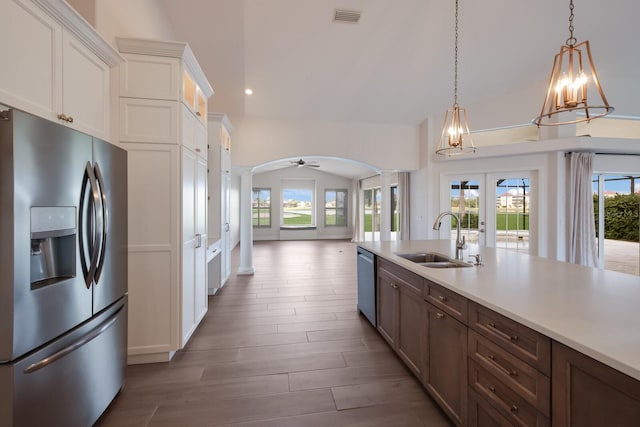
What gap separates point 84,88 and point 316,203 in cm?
905

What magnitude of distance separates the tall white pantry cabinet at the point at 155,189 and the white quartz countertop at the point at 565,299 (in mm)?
1875

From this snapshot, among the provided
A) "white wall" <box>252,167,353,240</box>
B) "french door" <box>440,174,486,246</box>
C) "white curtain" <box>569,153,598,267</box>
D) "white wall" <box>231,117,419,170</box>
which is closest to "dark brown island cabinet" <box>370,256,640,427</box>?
"white wall" <box>231,117,419,170</box>

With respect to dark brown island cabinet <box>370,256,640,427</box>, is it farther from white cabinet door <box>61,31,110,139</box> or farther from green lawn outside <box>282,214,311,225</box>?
green lawn outside <box>282,214,311,225</box>

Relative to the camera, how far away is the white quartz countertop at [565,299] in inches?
34.8

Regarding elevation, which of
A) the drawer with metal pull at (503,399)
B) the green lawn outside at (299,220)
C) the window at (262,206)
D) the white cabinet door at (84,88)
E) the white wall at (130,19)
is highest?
the white wall at (130,19)

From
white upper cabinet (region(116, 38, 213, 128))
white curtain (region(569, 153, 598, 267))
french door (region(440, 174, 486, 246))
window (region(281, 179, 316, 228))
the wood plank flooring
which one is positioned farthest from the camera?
window (region(281, 179, 316, 228))

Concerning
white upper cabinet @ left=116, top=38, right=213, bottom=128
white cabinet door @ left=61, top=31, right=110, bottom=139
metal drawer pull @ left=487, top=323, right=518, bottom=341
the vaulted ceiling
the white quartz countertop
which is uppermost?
the vaulted ceiling

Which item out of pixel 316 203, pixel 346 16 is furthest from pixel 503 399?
pixel 316 203

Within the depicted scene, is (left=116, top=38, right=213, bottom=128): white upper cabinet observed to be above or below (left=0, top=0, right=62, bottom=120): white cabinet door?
above

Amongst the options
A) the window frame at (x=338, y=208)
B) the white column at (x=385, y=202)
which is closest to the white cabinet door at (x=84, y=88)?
the white column at (x=385, y=202)

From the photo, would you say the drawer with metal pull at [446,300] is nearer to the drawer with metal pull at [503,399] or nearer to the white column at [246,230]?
the drawer with metal pull at [503,399]

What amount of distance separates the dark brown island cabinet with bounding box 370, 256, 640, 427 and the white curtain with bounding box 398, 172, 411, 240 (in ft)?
14.0

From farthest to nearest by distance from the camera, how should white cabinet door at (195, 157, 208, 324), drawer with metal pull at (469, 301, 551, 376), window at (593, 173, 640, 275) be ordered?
window at (593, 173, 640, 275), white cabinet door at (195, 157, 208, 324), drawer with metal pull at (469, 301, 551, 376)

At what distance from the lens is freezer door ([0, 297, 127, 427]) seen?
112cm
